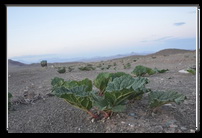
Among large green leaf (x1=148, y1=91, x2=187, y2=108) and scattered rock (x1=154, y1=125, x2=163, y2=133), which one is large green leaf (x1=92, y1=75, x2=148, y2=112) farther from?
scattered rock (x1=154, y1=125, x2=163, y2=133)

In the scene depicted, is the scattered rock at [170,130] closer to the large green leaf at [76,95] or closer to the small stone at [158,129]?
the small stone at [158,129]

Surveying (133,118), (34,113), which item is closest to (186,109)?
(133,118)

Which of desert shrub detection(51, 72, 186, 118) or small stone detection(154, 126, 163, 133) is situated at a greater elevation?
desert shrub detection(51, 72, 186, 118)

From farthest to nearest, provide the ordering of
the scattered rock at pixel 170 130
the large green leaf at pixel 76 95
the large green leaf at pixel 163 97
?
the large green leaf at pixel 163 97 → the large green leaf at pixel 76 95 → the scattered rock at pixel 170 130

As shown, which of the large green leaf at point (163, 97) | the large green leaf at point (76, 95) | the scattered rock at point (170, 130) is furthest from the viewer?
the large green leaf at point (163, 97)

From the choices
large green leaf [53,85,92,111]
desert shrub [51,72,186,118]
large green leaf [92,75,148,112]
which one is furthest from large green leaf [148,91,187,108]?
large green leaf [53,85,92,111]

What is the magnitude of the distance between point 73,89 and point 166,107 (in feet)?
4.72

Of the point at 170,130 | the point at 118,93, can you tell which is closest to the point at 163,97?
the point at 170,130

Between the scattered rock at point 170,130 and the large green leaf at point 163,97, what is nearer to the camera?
the scattered rock at point 170,130

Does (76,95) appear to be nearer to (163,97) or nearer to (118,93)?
(118,93)

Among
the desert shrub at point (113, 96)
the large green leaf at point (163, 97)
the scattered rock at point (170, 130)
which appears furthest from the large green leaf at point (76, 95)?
the scattered rock at point (170, 130)

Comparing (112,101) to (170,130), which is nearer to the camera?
(170,130)

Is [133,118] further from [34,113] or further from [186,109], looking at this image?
[34,113]
